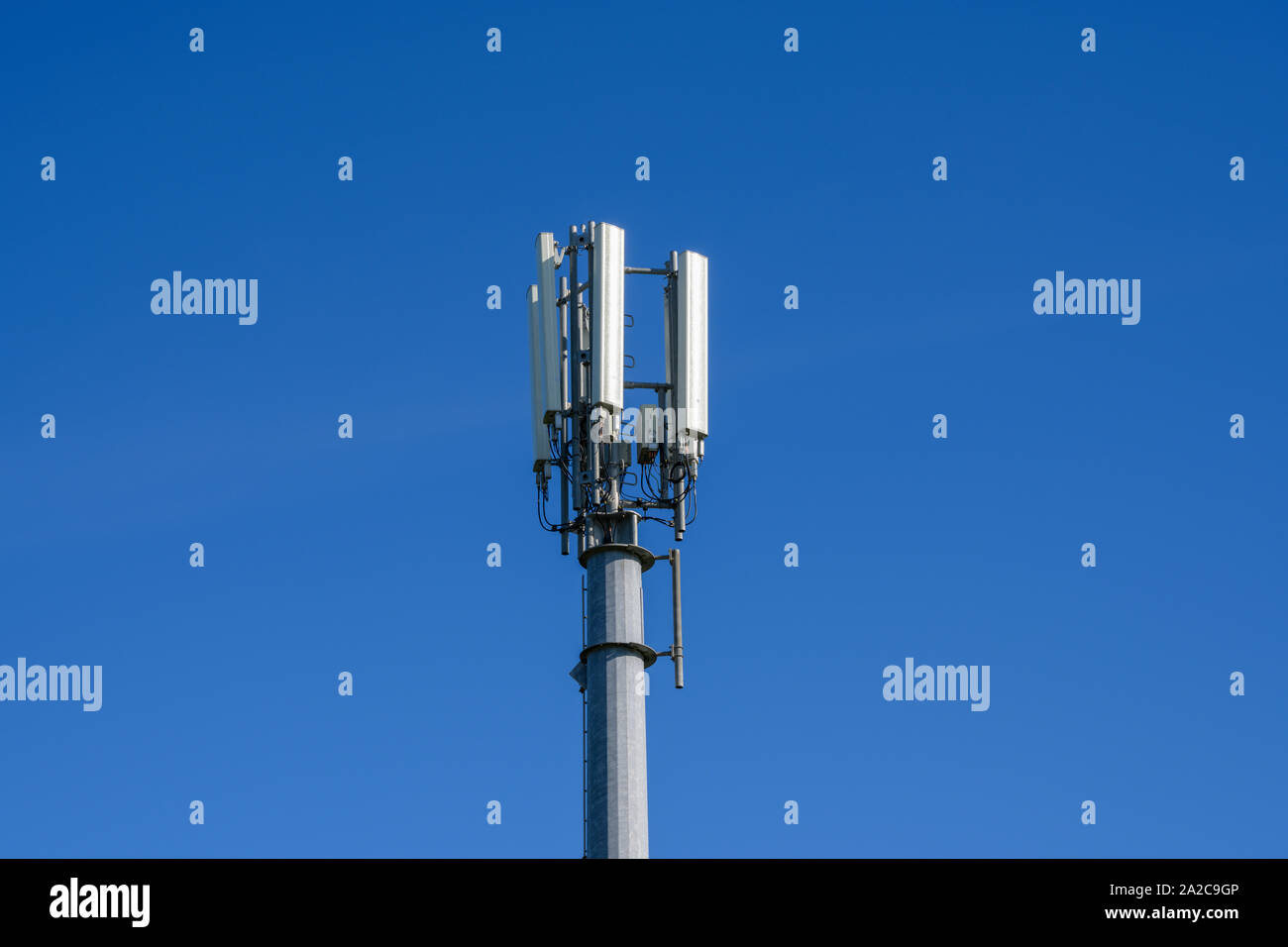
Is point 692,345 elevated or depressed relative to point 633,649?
elevated

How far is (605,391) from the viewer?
209 ft

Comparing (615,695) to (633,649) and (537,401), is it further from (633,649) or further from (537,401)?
(537,401)

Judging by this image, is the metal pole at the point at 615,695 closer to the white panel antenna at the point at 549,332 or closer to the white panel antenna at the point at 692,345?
the white panel antenna at the point at 692,345

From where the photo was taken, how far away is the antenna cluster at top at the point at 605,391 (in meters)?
63.9

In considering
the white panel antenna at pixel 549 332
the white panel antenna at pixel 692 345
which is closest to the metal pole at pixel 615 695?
the white panel antenna at pixel 692 345

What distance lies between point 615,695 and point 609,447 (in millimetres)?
7735

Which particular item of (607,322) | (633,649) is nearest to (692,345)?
(607,322)

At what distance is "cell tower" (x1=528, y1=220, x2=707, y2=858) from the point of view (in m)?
60.8

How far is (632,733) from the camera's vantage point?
6050 centimetres

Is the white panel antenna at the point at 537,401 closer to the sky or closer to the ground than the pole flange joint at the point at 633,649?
closer to the sky

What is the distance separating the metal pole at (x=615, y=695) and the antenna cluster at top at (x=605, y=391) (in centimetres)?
103

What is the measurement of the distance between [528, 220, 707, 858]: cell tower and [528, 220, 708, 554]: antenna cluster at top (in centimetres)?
3
